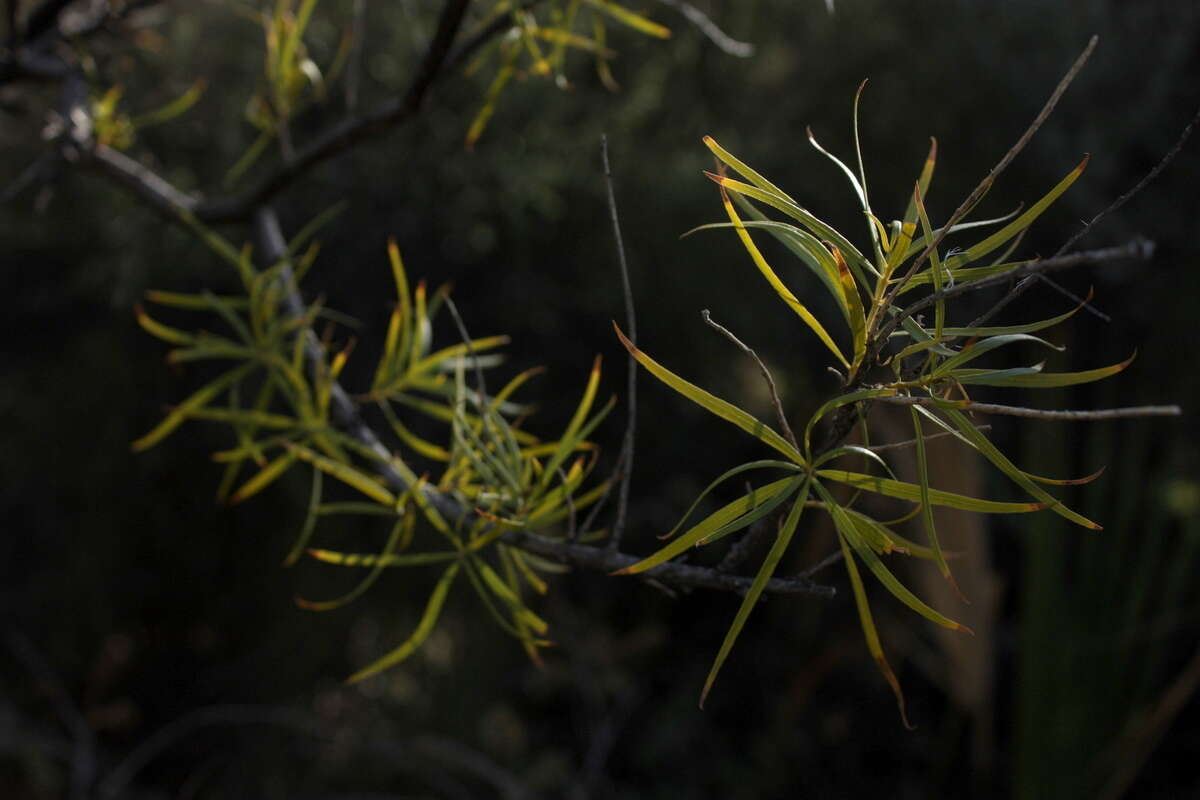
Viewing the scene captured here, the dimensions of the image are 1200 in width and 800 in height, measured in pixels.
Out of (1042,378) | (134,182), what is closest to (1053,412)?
(1042,378)

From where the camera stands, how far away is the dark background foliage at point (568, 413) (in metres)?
1.12

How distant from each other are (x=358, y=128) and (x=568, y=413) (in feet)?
2.60

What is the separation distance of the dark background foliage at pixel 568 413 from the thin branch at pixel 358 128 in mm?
666

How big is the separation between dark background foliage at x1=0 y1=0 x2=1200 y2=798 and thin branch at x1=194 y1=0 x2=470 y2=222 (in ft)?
2.19

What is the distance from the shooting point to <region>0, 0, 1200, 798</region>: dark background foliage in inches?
43.9

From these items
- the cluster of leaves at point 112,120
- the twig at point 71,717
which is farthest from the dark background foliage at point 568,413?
the cluster of leaves at point 112,120

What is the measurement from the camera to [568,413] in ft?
3.81

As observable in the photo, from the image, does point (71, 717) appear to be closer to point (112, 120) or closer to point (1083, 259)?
point (112, 120)

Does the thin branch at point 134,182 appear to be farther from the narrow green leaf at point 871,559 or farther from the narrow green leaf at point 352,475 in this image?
the narrow green leaf at point 871,559

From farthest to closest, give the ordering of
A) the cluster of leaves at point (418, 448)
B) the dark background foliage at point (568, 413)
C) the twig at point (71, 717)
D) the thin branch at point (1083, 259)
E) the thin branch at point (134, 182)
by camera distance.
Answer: the dark background foliage at point (568, 413) < the twig at point (71, 717) < the thin branch at point (134, 182) < the cluster of leaves at point (418, 448) < the thin branch at point (1083, 259)

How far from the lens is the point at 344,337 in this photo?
1124 mm

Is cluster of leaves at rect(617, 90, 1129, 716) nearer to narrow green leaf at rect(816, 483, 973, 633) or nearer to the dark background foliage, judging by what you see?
narrow green leaf at rect(816, 483, 973, 633)

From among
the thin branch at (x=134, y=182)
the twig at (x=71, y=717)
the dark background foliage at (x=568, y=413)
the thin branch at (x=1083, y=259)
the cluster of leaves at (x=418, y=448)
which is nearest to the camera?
the thin branch at (x=1083, y=259)

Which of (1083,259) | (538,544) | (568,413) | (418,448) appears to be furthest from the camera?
(568,413)
